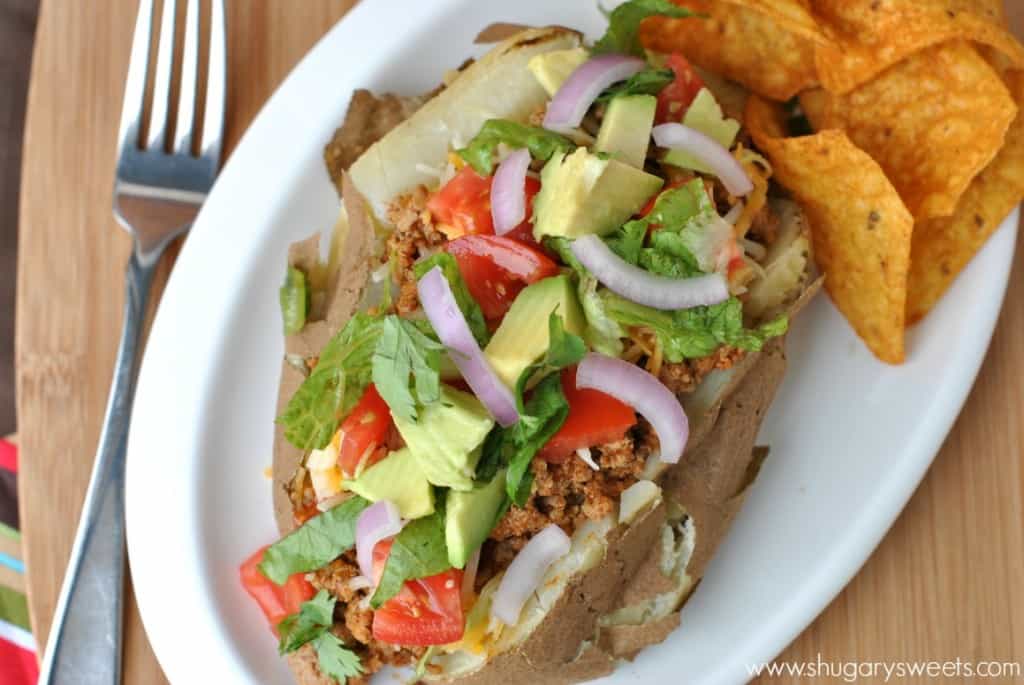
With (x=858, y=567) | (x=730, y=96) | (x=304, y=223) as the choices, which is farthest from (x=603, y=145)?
(x=858, y=567)

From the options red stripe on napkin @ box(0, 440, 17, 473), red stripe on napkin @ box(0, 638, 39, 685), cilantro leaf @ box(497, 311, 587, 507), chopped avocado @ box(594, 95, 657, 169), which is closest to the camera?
cilantro leaf @ box(497, 311, 587, 507)

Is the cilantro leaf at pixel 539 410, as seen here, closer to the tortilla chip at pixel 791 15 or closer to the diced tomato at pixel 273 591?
the diced tomato at pixel 273 591

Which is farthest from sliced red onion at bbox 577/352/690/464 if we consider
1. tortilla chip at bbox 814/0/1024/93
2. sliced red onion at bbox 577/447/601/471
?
tortilla chip at bbox 814/0/1024/93

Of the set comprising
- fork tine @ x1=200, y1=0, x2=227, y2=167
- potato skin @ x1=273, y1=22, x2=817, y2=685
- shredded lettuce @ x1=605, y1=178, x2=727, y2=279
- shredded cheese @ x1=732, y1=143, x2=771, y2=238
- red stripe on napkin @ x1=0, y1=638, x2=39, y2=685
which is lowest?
red stripe on napkin @ x1=0, y1=638, x2=39, y2=685

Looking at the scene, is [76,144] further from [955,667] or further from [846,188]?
[955,667]

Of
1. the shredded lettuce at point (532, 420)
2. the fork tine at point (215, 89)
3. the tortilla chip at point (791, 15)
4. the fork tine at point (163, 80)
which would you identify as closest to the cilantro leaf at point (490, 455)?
the shredded lettuce at point (532, 420)

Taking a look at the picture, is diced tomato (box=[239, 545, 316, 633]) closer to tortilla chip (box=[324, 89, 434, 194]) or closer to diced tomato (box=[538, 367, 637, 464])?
diced tomato (box=[538, 367, 637, 464])
